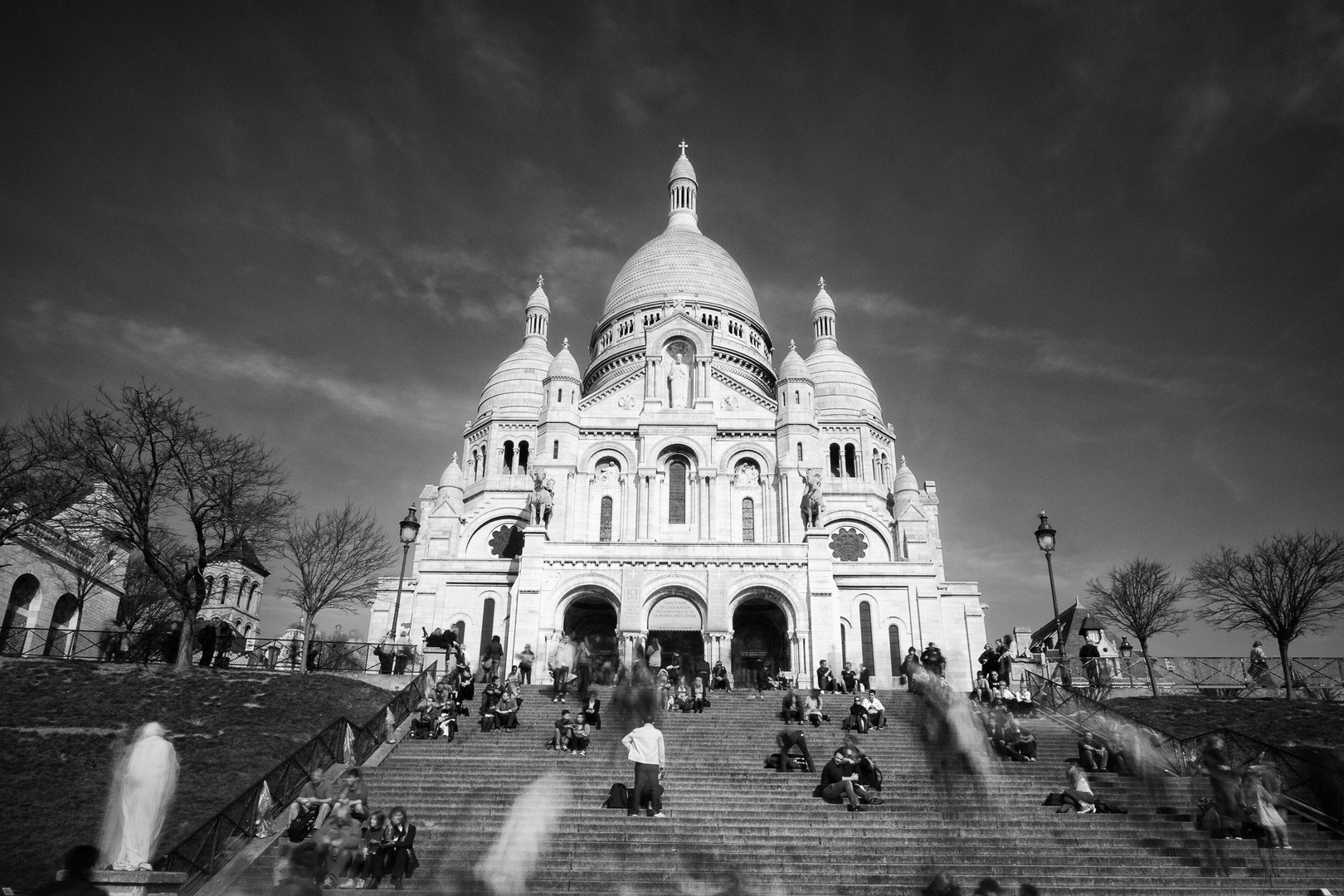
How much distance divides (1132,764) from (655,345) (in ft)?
108

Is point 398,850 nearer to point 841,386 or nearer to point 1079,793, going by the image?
point 1079,793

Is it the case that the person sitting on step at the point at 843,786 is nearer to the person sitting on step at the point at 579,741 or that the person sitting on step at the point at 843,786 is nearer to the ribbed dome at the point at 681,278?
the person sitting on step at the point at 579,741

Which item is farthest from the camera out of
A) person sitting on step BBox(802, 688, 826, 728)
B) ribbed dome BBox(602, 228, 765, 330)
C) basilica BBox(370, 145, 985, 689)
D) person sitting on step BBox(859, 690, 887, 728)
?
ribbed dome BBox(602, 228, 765, 330)

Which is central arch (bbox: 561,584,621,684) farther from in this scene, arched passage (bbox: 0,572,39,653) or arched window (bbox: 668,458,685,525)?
arched passage (bbox: 0,572,39,653)

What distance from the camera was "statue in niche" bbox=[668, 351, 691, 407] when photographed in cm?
4666

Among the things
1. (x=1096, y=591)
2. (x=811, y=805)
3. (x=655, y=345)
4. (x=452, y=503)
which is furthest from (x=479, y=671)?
(x=1096, y=591)

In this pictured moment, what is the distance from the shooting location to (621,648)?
116 ft

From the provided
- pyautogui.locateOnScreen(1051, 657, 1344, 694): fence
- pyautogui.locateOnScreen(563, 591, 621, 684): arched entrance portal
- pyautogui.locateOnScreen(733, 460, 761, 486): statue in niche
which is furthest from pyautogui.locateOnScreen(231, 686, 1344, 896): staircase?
pyautogui.locateOnScreen(733, 460, 761, 486): statue in niche

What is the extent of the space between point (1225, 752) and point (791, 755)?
8.84 metres

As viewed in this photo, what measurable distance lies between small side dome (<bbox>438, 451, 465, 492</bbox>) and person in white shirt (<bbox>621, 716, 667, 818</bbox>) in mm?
37955

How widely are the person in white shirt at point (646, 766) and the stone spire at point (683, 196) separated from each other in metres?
65.5

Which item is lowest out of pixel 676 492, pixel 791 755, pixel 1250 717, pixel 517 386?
pixel 791 755

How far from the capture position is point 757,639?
137 ft

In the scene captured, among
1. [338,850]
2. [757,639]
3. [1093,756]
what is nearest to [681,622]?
[757,639]
